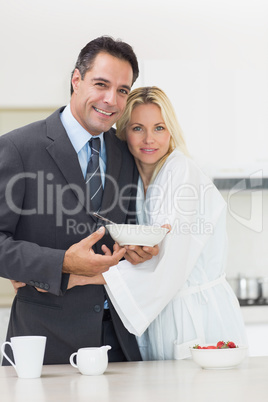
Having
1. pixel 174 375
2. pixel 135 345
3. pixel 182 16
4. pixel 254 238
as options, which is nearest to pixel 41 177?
pixel 135 345

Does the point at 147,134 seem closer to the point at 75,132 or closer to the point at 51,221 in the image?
the point at 75,132

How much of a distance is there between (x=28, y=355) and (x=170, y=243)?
0.68 meters

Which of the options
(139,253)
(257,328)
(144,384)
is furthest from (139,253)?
(257,328)

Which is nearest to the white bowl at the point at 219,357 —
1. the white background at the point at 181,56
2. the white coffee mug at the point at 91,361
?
the white coffee mug at the point at 91,361

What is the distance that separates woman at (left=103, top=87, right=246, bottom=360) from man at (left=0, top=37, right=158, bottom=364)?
0.26 ft

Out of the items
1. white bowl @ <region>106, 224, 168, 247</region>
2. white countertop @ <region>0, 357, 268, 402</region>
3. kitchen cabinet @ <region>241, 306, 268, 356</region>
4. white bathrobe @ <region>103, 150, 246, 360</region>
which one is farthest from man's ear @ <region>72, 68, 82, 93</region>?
kitchen cabinet @ <region>241, 306, 268, 356</region>

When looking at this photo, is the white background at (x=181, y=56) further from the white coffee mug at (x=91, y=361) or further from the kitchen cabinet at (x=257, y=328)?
the white coffee mug at (x=91, y=361)

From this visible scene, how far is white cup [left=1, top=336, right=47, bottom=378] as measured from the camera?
1512 mm

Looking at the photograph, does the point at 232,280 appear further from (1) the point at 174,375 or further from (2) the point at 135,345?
(1) the point at 174,375

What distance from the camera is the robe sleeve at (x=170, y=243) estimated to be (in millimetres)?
1943

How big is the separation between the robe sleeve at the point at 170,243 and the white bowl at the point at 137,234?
123 mm

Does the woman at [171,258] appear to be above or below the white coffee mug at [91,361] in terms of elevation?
above

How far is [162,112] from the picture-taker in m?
2.29

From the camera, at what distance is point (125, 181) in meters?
2.23
